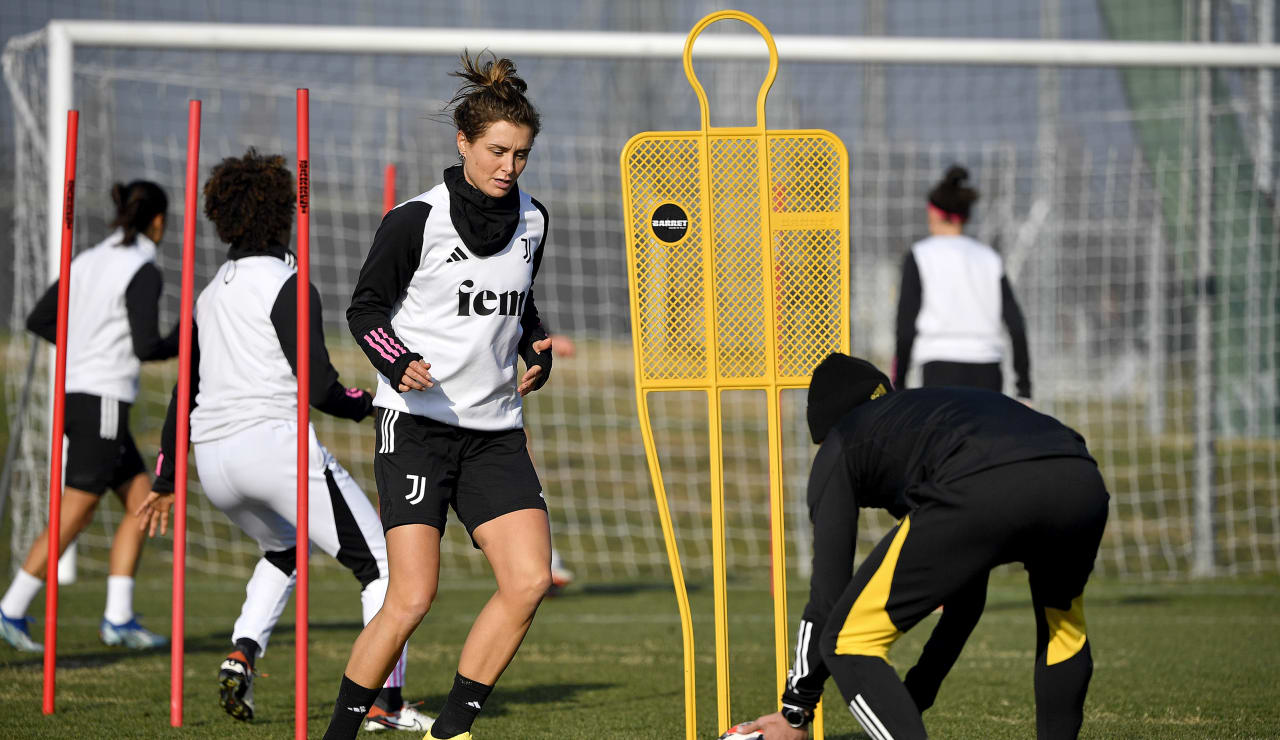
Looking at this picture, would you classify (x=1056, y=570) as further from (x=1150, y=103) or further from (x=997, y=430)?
(x=1150, y=103)

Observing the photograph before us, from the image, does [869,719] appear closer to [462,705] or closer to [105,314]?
[462,705]

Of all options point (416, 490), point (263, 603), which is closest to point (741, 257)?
point (416, 490)

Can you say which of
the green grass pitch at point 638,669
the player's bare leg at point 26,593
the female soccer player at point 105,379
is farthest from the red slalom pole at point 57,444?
the player's bare leg at point 26,593

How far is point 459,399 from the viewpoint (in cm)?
386

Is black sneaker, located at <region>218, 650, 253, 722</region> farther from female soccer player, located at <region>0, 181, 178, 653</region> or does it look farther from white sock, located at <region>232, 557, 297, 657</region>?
female soccer player, located at <region>0, 181, 178, 653</region>

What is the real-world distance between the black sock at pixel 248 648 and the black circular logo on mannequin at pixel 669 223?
198cm

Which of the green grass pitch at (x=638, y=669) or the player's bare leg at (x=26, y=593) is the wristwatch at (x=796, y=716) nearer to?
the green grass pitch at (x=638, y=669)

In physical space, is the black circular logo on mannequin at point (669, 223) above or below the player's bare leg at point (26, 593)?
above

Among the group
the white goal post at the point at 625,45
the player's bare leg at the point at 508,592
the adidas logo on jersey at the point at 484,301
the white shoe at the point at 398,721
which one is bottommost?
the white shoe at the point at 398,721

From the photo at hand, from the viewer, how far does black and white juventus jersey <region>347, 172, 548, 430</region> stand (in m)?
3.75

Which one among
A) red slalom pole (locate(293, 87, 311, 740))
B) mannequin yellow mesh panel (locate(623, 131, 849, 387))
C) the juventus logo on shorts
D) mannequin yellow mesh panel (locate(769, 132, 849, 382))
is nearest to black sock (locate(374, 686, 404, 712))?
red slalom pole (locate(293, 87, 311, 740))

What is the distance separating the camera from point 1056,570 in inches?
132

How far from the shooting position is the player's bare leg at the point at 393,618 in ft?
12.4

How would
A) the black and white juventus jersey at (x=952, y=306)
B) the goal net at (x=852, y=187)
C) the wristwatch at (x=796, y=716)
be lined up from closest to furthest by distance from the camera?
the wristwatch at (x=796, y=716), the black and white juventus jersey at (x=952, y=306), the goal net at (x=852, y=187)
